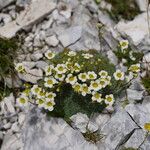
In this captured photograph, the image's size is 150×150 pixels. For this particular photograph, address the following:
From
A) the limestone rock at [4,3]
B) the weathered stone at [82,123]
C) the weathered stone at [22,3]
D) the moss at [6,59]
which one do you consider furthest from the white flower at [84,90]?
the limestone rock at [4,3]

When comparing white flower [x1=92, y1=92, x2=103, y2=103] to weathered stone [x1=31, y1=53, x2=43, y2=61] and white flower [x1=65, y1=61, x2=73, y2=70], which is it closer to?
white flower [x1=65, y1=61, x2=73, y2=70]

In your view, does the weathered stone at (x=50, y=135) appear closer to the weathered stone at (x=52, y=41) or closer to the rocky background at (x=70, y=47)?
the rocky background at (x=70, y=47)

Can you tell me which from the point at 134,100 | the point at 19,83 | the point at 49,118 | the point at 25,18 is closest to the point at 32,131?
the point at 49,118

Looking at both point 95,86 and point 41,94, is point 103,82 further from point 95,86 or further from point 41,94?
point 41,94

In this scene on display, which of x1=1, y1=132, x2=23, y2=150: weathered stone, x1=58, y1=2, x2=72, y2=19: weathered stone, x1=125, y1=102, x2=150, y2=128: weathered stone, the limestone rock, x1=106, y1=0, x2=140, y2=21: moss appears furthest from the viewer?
x1=106, y1=0, x2=140, y2=21: moss

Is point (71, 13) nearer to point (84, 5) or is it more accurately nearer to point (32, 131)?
point (84, 5)

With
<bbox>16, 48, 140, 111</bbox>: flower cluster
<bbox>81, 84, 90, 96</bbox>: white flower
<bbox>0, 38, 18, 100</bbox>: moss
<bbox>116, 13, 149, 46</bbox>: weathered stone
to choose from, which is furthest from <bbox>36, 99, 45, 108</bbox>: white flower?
<bbox>116, 13, 149, 46</bbox>: weathered stone
